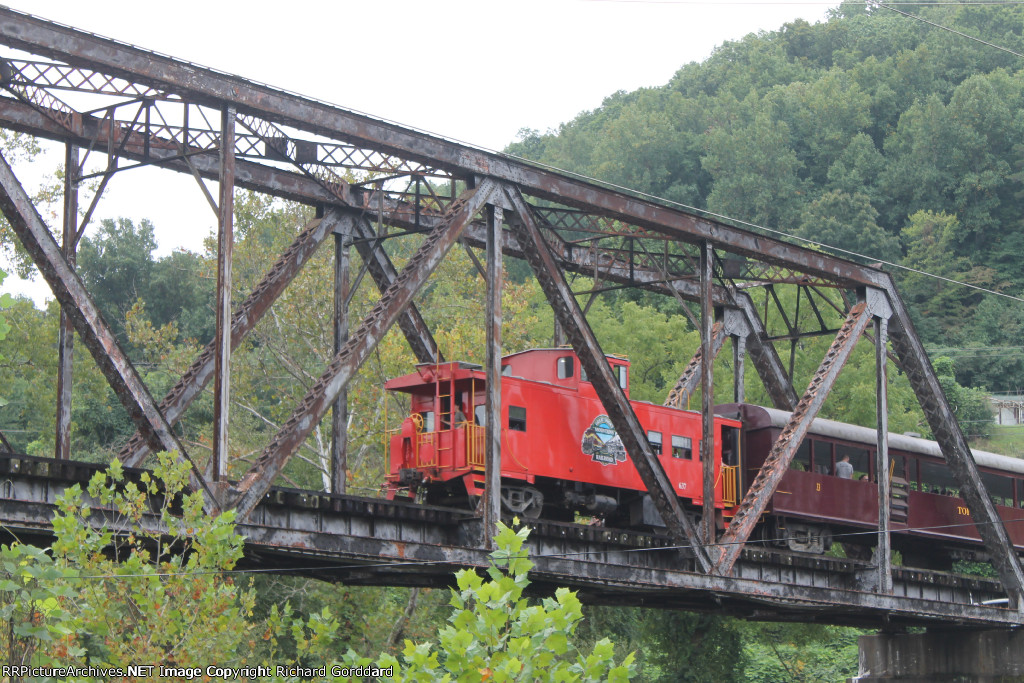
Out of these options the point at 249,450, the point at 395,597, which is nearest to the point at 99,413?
the point at 249,450

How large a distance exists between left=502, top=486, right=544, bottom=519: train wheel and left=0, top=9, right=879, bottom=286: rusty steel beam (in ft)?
17.5

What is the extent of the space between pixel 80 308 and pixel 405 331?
972 cm

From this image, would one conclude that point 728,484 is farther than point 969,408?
No

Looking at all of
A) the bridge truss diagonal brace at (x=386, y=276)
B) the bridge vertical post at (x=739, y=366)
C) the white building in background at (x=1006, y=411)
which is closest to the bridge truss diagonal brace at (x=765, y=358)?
the bridge vertical post at (x=739, y=366)

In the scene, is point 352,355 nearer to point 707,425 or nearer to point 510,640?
point 707,425

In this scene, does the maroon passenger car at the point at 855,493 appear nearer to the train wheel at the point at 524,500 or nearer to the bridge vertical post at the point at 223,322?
the train wheel at the point at 524,500

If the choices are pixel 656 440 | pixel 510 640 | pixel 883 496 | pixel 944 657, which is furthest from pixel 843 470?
pixel 510 640

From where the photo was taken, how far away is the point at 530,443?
2284cm

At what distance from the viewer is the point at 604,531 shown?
2127 centimetres

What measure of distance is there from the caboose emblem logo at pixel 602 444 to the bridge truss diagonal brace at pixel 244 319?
640 centimetres

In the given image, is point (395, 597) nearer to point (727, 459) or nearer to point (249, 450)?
point (249, 450)

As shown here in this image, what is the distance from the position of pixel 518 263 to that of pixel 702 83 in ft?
186

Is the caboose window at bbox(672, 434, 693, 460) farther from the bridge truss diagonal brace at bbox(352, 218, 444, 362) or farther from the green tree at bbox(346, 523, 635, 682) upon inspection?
the green tree at bbox(346, 523, 635, 682)

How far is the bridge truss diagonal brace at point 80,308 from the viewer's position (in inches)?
584
